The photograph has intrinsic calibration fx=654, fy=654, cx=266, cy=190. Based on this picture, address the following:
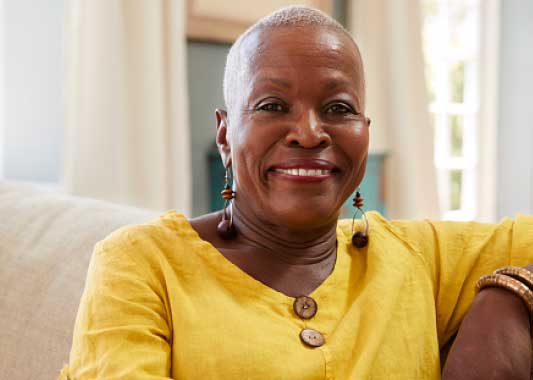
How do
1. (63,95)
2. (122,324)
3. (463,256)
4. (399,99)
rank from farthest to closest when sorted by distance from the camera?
1. (399,99)
2. (63,95)
3. (463,256)
4. (122,324)

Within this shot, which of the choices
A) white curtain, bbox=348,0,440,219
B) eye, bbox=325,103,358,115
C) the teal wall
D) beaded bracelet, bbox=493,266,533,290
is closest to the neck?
eye, bbox=325,103,358,115

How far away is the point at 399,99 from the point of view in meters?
3.91

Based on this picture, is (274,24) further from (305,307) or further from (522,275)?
(522,275)

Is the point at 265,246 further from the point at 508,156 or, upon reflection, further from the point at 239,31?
the point at 508,156

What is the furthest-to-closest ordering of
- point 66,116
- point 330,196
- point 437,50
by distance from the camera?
point 437,50
point 66,116
point 330,196

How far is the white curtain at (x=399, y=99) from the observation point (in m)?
3.88

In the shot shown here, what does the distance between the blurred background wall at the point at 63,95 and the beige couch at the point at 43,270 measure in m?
1.13

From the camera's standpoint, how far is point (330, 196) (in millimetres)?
1058

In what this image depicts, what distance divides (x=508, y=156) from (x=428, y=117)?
1.34m

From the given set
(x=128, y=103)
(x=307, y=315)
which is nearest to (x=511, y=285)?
(x=307, y=315)

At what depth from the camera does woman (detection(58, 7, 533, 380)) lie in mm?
963

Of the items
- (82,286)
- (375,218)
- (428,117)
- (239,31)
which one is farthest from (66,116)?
(428,117)

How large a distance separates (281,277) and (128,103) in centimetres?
180

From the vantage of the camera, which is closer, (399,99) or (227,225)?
(227,225)
